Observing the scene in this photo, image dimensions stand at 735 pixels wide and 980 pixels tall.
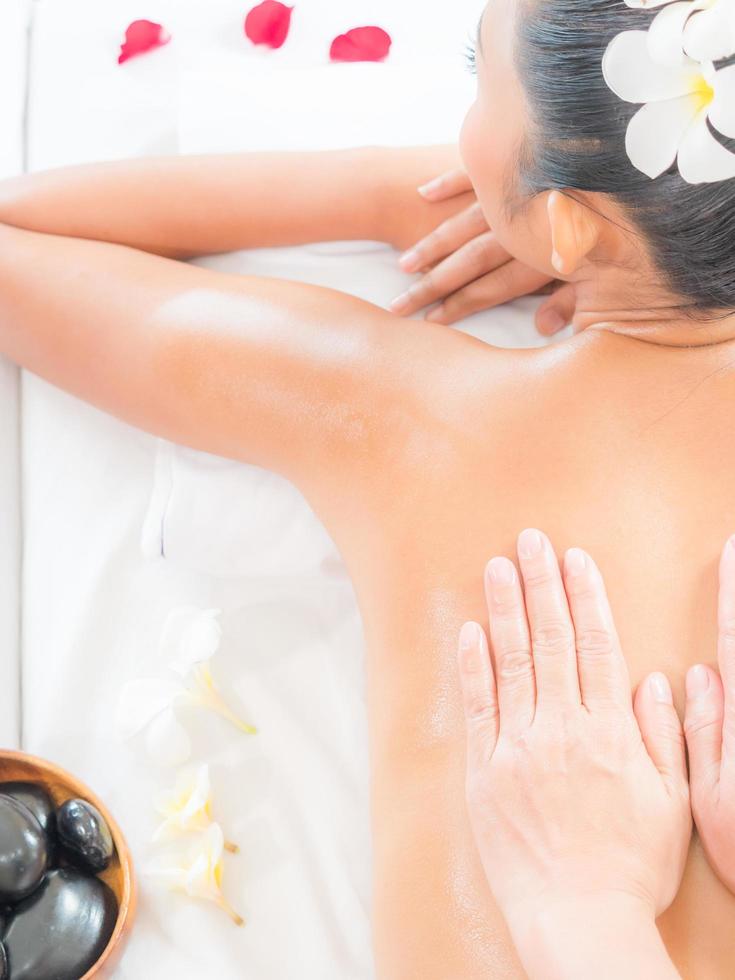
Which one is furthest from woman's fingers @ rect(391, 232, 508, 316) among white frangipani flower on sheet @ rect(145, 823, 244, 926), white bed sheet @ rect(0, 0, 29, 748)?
white frangipani flower on sheet @ rect(145, 823, 244, 926)

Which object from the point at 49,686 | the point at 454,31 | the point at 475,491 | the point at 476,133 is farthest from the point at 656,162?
the point at 49,686

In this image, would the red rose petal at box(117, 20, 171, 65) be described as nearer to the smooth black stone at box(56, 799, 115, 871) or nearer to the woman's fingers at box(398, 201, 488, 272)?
the woman's fingers at box(398, 201, 488, 272)

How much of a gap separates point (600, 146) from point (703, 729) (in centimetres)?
53

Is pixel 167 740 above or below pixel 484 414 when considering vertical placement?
below

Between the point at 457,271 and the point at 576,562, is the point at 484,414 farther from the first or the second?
the point at 457,271

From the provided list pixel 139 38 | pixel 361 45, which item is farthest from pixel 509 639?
pixel 139 38

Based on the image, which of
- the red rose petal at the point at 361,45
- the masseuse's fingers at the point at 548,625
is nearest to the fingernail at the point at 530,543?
the masseuse's fingers at the point at 548,625

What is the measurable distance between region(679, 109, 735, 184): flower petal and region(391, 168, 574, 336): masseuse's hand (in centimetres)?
46

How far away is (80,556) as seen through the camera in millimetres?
1442

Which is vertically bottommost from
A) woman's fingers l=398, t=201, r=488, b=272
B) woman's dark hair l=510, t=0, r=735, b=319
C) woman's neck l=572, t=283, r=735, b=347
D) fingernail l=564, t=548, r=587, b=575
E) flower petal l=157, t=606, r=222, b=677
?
flower petal l=157, t=606, r=222, b=677

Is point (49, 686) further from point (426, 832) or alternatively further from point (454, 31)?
point (454, 31)

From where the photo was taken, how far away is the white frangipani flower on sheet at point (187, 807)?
49.9 inches

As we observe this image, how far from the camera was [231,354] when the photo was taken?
122 centimetres

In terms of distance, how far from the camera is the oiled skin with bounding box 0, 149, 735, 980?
1046 mm
